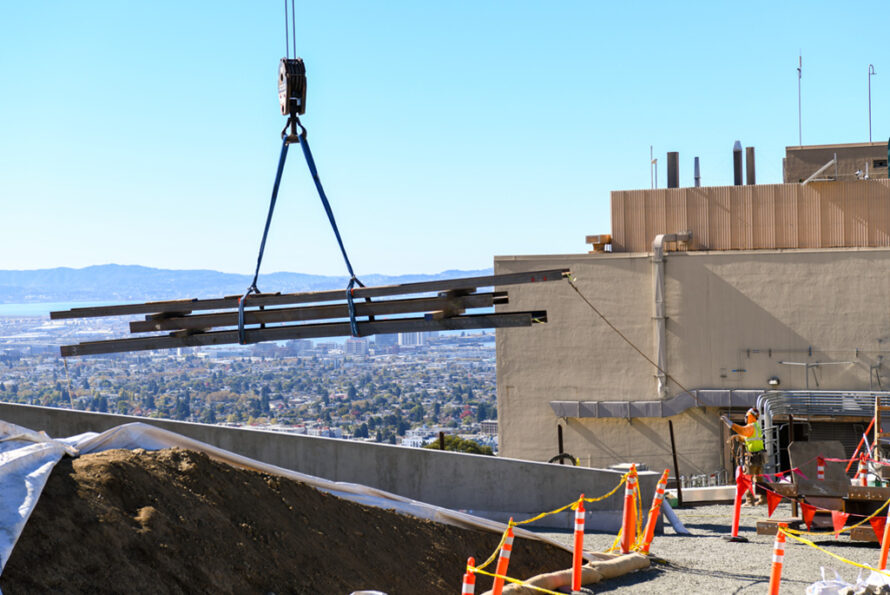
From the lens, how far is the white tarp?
321 inches

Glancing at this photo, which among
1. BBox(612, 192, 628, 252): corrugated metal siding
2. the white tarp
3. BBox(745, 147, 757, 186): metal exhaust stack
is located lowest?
the white tarp

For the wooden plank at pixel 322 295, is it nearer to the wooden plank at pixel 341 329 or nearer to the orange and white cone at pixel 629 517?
the wooden plank at pixel 341 329

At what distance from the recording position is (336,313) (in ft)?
34.3

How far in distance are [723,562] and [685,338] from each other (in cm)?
2886

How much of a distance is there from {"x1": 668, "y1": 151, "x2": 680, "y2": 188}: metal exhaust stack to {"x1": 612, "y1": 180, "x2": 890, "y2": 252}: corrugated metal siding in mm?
2487

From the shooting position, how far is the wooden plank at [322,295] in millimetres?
9953

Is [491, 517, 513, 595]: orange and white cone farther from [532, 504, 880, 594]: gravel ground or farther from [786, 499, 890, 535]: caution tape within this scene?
[786, 499, 890, 535]: caution tape

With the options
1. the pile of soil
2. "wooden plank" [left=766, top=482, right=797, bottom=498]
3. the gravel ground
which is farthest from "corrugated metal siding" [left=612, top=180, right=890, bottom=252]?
the pile of soil

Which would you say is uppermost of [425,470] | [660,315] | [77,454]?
[660,315]

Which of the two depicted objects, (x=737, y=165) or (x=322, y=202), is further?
(x=737, y=165)

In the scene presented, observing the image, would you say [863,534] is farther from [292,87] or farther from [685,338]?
[685,338]

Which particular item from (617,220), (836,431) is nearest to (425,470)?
(836,431)

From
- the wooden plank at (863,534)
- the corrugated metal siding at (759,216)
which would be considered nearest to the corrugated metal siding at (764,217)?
the corrugated metal siding at (759,216)

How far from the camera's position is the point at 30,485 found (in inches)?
336
